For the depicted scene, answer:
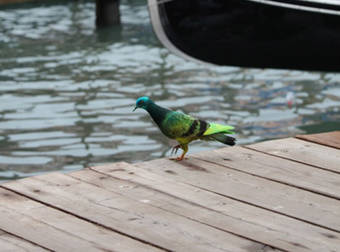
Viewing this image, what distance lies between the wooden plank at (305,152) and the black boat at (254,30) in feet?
11.1

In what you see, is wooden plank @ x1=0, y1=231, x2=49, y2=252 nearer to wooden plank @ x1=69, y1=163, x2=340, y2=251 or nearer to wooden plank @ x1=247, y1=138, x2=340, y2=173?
wooden plank @ x1=69, y1=163, x2=340, y2=251

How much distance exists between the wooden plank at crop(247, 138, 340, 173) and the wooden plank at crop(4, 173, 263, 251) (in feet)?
3.10

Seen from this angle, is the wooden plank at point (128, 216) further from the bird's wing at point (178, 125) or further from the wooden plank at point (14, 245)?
the bird's wing at point (178, 125)

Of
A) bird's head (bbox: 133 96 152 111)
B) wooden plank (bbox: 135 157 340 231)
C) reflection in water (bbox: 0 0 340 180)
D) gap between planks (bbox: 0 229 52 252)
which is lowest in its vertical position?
reflection in water (bbox: 0 0 340 180)

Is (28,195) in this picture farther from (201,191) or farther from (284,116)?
(284,116)

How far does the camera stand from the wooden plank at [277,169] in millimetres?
3361

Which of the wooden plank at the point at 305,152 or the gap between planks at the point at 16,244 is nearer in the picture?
the gap between planks at the point at 16,244

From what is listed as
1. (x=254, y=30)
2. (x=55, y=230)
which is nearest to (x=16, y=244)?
(x=55, y=230)

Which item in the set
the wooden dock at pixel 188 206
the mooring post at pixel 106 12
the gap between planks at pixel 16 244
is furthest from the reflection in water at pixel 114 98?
the gap between planks at pixel 16 244

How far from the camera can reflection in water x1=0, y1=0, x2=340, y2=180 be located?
6641 mm

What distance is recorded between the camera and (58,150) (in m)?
6.58

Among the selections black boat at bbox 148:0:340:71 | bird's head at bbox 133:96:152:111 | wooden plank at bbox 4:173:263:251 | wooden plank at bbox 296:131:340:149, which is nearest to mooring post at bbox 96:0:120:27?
black boat at bbox 148:0:340:71

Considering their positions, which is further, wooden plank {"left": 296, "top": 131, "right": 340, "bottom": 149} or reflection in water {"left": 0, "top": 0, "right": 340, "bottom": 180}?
reflection in water {"left": 0, "top": 0, "right": 340, "bottom": 180}

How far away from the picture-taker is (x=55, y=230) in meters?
2.83
